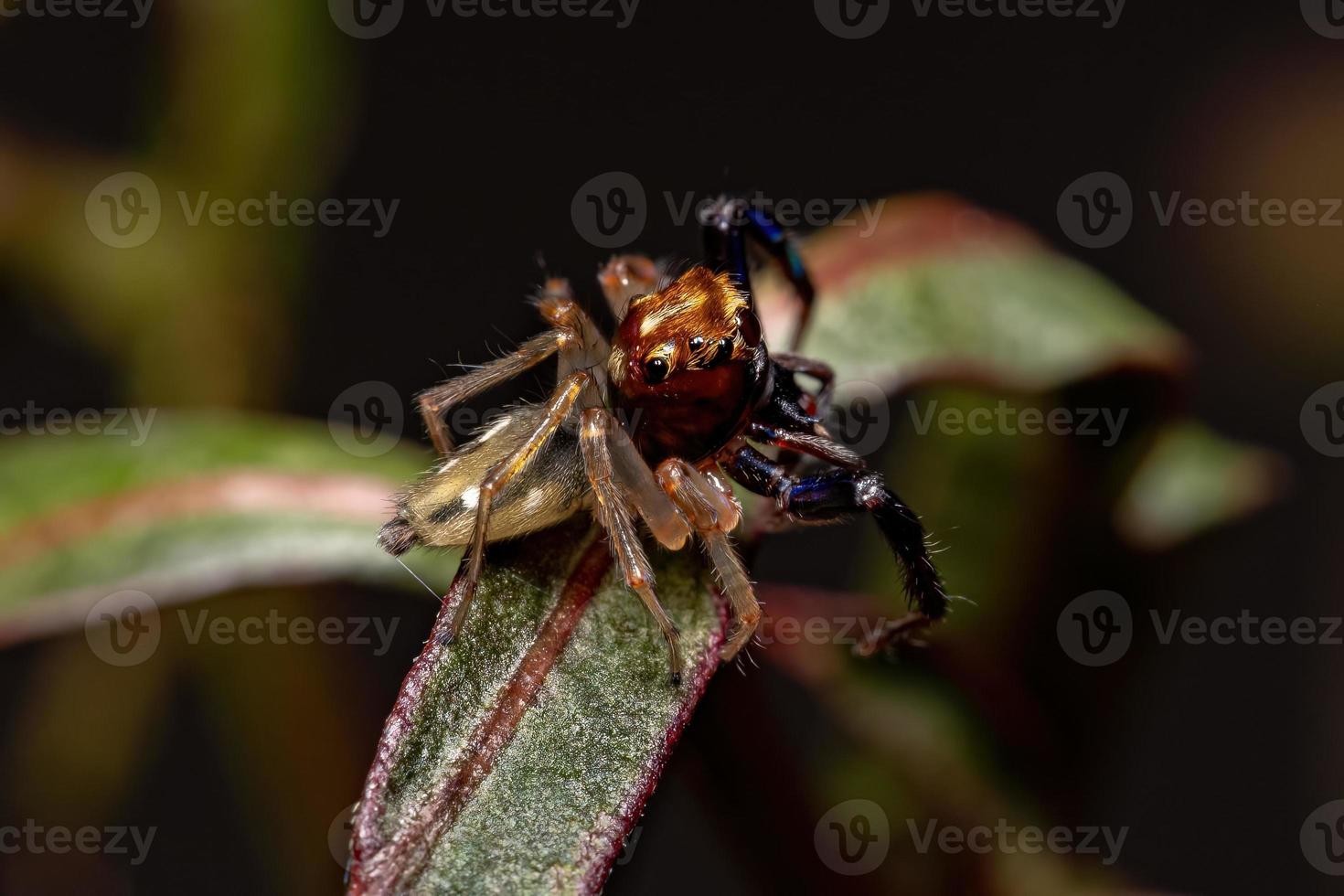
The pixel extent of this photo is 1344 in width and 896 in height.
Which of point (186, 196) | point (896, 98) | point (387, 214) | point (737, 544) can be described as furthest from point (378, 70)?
point (737, 544)

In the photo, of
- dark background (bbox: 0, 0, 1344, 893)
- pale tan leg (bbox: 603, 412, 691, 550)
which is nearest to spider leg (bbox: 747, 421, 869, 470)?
pale tan leg (bbox: 603, 412, 691, 550)

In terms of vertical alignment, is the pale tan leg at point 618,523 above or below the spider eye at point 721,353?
below

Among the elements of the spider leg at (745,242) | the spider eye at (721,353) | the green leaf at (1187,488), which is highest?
the spider leg at (745,242)

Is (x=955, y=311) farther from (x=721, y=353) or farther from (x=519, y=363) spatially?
(x=519, y=363)

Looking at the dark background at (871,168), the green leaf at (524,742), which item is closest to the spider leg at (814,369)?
the green leaf at (524,742)

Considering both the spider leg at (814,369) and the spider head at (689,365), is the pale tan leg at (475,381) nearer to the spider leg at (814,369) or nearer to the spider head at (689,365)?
the spider head at (689,365)

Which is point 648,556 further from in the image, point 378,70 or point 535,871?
point 378,70

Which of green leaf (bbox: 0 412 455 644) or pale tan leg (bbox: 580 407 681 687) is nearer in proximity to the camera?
pale tan leg (bbox: 580 407 681 687)

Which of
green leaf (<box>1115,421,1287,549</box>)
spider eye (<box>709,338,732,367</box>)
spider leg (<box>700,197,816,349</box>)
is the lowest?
green leaf (<box>1115,421,1287,549</box>)

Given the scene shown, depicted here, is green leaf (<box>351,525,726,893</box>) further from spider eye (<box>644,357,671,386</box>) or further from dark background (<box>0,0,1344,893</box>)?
dark background (<box>0,0,1344,893</box>)
